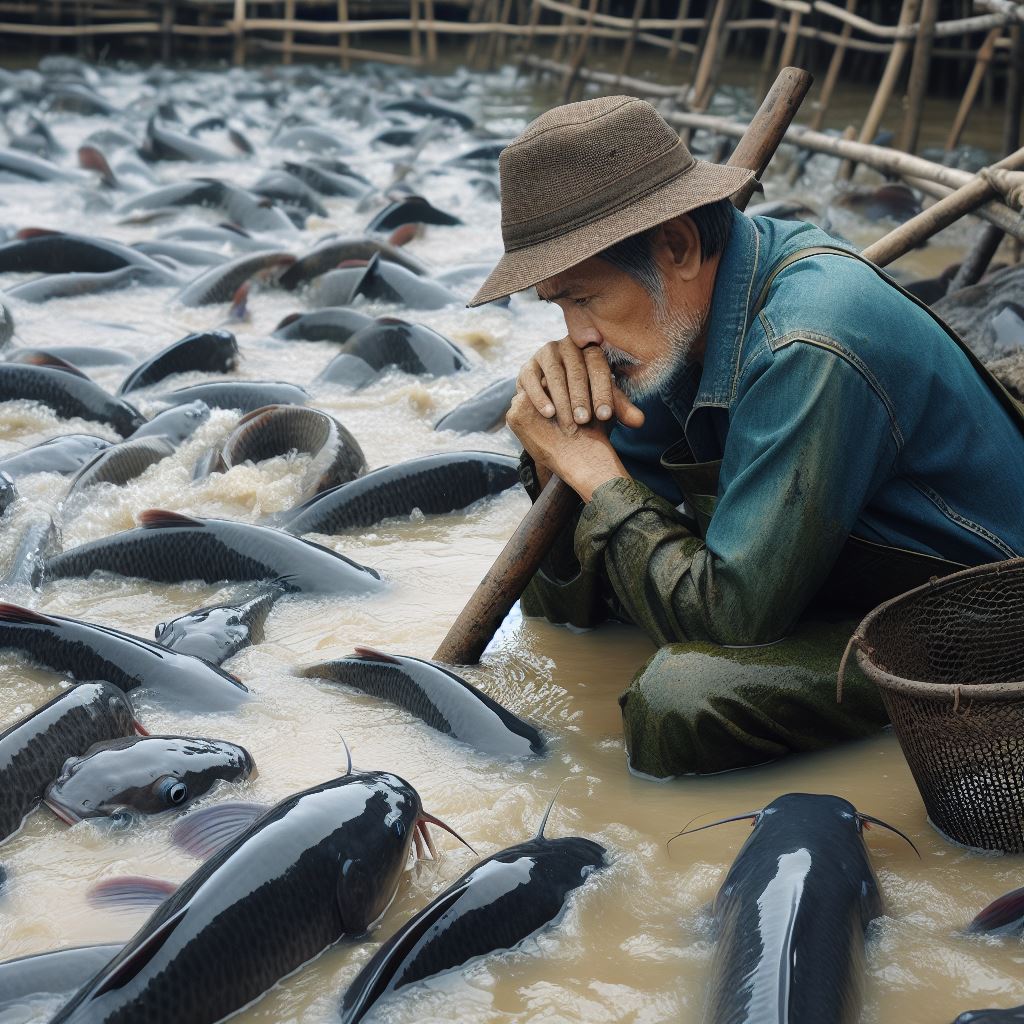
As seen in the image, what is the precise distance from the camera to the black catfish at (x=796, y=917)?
6.26 feet

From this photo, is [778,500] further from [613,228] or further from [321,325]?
[321,325]

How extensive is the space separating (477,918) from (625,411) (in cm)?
114

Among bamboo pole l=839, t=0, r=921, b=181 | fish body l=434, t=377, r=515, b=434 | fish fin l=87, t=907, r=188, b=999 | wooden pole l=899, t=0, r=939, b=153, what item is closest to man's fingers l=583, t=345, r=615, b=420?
fish fin l=87, t=907, r=188, b=999

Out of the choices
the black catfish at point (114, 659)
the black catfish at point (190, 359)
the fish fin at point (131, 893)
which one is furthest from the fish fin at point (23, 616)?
the black catfish at point (190, 359)

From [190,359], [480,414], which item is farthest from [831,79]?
[480,414]

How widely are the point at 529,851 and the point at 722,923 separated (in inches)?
14.3

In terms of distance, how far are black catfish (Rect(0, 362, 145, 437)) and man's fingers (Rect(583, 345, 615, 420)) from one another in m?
2.86

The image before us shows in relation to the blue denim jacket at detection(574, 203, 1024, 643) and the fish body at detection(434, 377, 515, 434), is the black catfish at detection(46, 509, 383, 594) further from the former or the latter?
the fish body at detection(434, 377, 515, 434)

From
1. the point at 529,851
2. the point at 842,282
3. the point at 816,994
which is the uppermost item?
the point at 842,282

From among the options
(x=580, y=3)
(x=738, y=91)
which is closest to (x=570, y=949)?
(x=738, y=91)

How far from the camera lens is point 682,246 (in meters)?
2.82

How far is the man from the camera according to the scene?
2.62 m

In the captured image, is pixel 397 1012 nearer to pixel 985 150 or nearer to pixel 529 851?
pixel 529 851

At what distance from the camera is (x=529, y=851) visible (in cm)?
240
